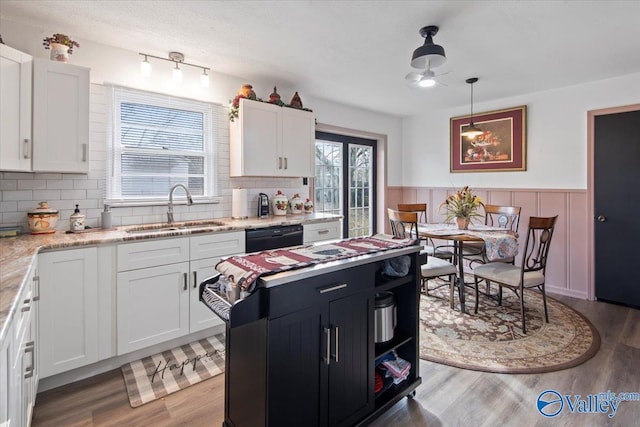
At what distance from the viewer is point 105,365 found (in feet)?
7.89

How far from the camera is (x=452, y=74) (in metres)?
3.54

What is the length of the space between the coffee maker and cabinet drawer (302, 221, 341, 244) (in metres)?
0.57

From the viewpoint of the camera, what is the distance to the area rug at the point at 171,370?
2174 mm

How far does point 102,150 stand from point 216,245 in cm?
125

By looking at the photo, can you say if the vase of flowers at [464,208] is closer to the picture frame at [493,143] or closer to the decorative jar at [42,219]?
the picture frame at [493,143]

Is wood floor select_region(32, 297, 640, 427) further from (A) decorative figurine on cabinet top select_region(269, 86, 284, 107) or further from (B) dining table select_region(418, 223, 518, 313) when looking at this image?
(A) decorative figurine on cabinet top select_region(269, 86, 284, 107)

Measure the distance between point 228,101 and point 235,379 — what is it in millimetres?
2865

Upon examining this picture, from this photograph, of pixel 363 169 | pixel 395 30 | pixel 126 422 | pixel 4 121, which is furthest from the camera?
pixel 363 169

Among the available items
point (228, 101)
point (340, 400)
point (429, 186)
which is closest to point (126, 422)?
point (340, 400)

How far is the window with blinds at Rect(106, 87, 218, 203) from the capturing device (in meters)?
2.91

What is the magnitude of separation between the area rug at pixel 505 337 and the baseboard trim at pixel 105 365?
6.43 ft

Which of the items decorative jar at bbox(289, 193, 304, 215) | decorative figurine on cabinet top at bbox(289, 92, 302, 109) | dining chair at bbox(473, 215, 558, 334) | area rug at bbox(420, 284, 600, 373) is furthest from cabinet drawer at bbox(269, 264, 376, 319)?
decorative figurine on cabinet top at bbox(289, 92, 302, 109)

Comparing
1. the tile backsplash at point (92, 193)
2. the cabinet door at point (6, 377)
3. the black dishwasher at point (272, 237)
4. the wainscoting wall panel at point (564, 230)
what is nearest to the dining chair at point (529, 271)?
the wainscoting wall panel at point (564, 230)

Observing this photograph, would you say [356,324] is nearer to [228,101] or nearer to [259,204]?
[259,204]
